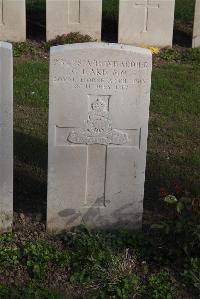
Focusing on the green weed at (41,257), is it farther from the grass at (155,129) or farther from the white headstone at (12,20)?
the white headstone at (12,20)

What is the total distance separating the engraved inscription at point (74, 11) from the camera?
37.7ft

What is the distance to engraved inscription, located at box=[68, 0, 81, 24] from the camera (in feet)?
37.7

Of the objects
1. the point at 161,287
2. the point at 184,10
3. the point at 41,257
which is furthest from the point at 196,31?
the point at 161,287

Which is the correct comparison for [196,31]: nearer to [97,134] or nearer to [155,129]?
[155,129]

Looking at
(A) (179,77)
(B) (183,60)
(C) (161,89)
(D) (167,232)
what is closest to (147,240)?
(D) (167,232)

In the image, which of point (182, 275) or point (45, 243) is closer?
→ point (182, 275)

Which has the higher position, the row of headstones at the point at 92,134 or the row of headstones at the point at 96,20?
the row of headstones at the point at 96,20

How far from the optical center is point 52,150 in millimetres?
5430

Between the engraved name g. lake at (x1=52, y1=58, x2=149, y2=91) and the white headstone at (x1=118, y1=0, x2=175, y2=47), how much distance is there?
6.29m

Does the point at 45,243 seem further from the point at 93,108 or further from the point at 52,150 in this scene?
the point at 93,108

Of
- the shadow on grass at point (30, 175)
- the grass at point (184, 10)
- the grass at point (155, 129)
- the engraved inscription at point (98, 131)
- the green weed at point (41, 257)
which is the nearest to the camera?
the green weed at point (41, 257)

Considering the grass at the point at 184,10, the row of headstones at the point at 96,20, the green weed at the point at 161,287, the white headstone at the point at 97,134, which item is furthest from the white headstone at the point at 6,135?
the grass at the point at 184,10

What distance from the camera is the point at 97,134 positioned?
541 centimetres

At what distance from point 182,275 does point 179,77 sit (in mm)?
5314
